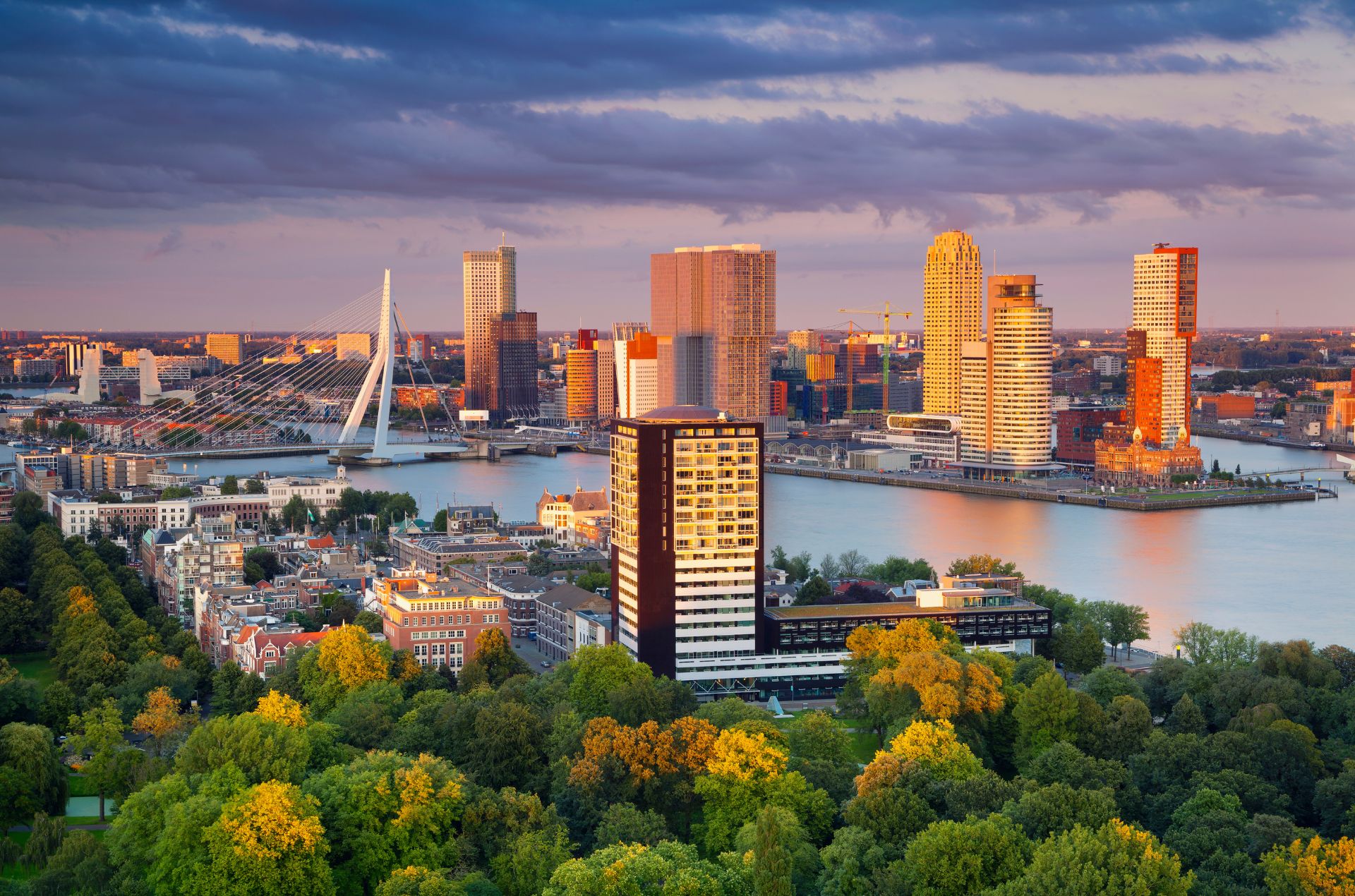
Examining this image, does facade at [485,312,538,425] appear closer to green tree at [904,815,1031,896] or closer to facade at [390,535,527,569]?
facade at [390,535,527,569]

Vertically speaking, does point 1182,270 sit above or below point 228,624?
above

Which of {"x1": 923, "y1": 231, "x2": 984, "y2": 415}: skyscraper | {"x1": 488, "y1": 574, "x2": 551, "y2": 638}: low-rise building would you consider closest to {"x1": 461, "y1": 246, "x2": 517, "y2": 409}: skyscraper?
{"x1": 923, "y1": 231, "x2": 984, "y2": 415}: skyscraper

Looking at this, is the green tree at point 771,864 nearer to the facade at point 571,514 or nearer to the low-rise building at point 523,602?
the low-rise building at point 523,602

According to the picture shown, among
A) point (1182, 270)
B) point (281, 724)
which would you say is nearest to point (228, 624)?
point (281, 724)

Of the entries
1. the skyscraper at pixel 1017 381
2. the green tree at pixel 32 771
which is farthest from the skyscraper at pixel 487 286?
the green tree at pixel 32 771

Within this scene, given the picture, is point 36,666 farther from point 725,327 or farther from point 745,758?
point 725,327

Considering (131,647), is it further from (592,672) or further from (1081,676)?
(1081,676)

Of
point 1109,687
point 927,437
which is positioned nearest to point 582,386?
point 927,437
